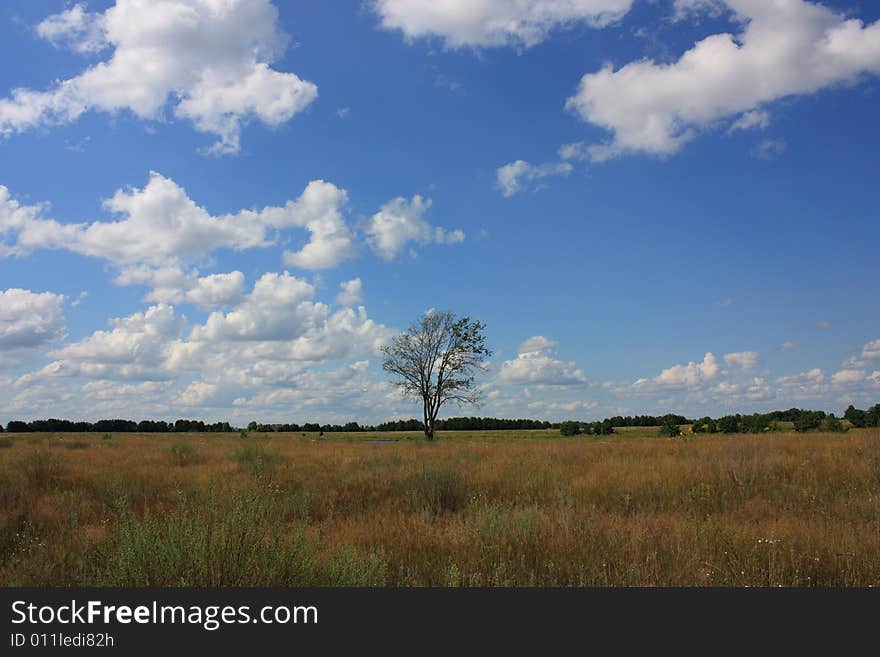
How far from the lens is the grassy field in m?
5.57

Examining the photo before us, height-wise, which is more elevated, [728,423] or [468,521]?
[468,521]

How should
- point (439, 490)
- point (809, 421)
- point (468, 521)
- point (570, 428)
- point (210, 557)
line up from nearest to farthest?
point (210, 557) → point (468, 521) → point (439, 490) → point (809, 421) → point (570, 428)

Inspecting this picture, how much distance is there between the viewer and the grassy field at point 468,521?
18.3ft

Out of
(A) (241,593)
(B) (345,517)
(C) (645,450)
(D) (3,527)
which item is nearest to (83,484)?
(D) (3,527)

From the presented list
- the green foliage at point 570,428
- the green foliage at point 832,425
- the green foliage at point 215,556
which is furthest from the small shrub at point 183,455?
the green foliage at point 570,428

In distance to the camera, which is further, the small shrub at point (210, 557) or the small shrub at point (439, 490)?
the small shrub at point (439, 490)

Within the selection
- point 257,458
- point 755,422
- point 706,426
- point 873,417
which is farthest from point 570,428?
point 257,458

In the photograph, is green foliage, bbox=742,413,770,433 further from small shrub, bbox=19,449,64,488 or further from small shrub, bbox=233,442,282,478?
small shrub, bbox=19,449,64,488

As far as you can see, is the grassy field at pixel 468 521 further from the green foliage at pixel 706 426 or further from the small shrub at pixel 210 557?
the green foliage at pixel 706 426

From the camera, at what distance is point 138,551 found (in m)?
5.18

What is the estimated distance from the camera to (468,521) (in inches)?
338

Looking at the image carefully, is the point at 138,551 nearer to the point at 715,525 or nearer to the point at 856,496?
the point at 715,525

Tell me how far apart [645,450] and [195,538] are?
16883 millimetres

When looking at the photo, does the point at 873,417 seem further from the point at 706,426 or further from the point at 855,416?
the point at 706,426
